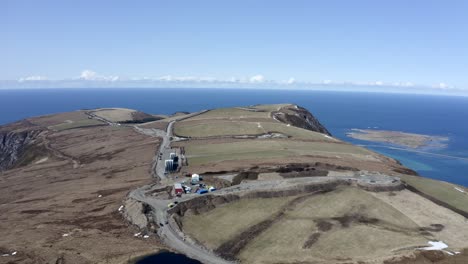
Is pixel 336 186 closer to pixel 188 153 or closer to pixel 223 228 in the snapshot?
pixel 223 228

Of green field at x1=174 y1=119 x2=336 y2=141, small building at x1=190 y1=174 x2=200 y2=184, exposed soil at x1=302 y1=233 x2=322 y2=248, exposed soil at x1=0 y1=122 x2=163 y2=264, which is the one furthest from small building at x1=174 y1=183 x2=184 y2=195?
green field at x1=174 y1=119 x2=336 y2=141

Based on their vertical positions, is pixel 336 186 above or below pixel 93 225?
above

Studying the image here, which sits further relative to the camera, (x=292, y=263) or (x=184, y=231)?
(x=184, y=231)

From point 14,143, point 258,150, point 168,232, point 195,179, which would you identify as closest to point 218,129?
point 258,150

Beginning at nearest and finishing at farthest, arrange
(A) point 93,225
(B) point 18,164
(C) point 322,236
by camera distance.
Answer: (C) point 322,236 → (A) point 93,225 → (B) point 18,164

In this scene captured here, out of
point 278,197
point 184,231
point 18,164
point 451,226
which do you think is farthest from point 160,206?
point 18,164

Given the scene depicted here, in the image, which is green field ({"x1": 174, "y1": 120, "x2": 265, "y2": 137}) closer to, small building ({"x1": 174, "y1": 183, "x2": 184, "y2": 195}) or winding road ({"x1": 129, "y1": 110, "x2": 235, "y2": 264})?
winding road ({"x1": 129, "y1": 110, "x2": 235, "y2": 264})

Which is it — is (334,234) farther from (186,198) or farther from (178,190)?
(178,190)
